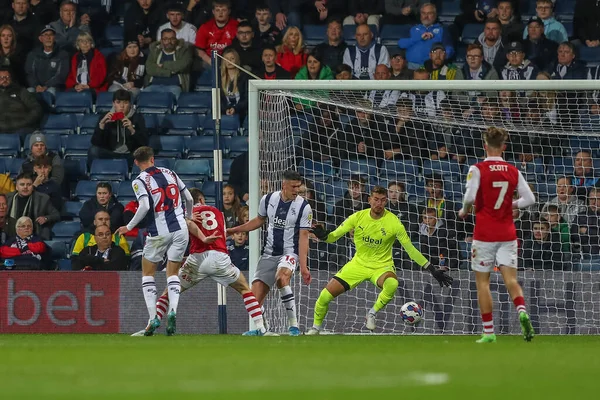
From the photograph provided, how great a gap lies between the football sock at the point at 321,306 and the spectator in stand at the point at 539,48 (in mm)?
5569

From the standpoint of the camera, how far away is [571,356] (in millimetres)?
9414

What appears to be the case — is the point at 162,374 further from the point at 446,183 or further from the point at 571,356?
the point at 446,183

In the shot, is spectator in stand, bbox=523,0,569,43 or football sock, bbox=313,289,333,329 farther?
spectator in stand, bbox=523,0,569,43

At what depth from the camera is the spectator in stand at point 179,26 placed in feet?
66.4

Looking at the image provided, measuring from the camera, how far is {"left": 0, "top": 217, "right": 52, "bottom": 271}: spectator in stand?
16.8m

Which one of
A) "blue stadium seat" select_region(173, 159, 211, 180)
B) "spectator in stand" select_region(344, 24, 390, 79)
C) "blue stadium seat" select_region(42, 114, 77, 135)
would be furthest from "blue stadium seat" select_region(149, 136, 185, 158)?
"spectator in stand" select_region(344, 24, 390, 79)

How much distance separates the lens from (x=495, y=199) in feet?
38.8

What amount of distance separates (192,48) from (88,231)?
4.05m

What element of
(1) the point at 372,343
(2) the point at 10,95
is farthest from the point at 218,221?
(2) the point at 10,95

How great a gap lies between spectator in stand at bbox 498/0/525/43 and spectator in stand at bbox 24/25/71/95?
674 cm

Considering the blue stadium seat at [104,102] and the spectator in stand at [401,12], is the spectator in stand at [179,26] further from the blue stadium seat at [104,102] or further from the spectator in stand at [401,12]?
the spectator in stand at [401,12]

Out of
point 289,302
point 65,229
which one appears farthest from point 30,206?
point 289,302

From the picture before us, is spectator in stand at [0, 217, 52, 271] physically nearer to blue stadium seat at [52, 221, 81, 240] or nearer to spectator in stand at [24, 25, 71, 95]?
blue stadium seat at [52, 221, 81, 240]

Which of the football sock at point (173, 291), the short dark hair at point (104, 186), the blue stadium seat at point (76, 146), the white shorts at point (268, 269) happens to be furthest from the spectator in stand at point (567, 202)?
the blue stadium seat at point (76, 146)
